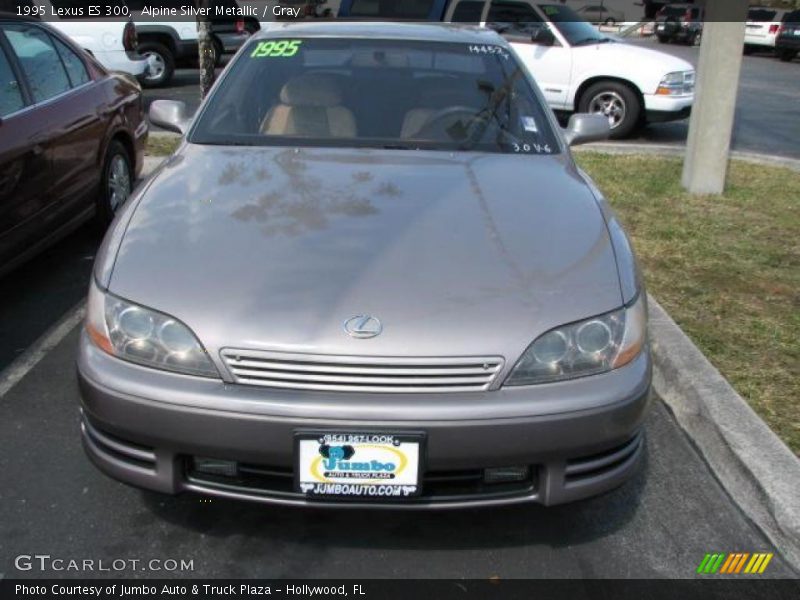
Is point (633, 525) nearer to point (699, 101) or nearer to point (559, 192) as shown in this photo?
point (559, 192)

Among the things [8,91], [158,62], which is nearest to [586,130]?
[8,91]

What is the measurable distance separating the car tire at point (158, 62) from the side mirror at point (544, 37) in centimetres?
706

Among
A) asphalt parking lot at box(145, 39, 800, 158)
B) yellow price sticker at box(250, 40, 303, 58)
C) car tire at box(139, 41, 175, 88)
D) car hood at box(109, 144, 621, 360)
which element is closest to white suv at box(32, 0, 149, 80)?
asphalt parking lot at box(145, 39, 800, 158)

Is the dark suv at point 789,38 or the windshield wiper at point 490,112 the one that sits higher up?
the windshield wiper at point 490,112

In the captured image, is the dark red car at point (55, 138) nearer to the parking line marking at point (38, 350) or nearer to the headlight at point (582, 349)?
the parking line marking at point (38, 350)

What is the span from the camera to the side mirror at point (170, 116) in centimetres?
416

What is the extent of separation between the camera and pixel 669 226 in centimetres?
607

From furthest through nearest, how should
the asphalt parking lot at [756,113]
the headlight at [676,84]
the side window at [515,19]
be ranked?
the side window at [515,19]
the asphalt parking lot at [756,113]
the headlight at [676,84]

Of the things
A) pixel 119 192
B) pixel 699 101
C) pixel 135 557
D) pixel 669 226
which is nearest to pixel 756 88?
pixel 699 101

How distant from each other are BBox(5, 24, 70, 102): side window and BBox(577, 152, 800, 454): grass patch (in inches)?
148

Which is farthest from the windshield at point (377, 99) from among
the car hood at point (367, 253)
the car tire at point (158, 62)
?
the car tire at point (158, 62)

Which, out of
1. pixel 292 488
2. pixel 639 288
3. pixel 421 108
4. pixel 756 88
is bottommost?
pixel 756 88

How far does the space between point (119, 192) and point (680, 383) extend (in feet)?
13.3

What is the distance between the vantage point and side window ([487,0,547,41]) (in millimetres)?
10750
